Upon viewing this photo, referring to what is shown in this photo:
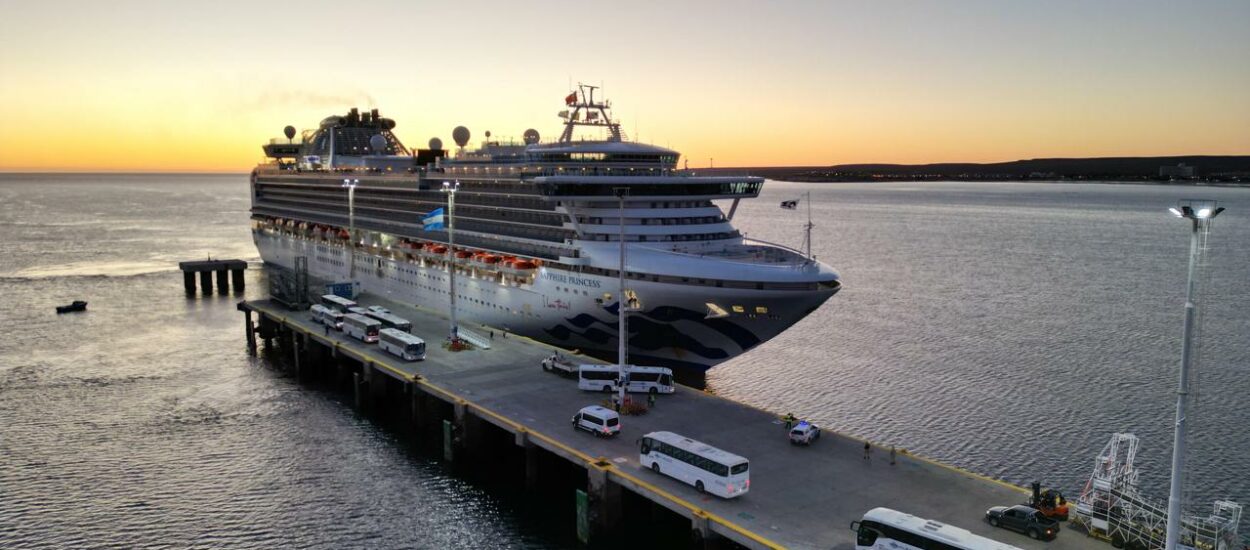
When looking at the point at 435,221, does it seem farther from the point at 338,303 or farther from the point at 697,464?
the point at 697,464

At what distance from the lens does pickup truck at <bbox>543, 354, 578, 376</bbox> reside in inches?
1390

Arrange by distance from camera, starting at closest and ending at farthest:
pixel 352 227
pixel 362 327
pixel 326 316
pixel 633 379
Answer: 1. pixel 633 379
2. pixel 362 327
3. pixel 326 316
4. pixel 352 227

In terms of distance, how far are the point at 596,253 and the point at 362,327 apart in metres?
13.6

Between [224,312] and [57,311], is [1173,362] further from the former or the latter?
[57,311]

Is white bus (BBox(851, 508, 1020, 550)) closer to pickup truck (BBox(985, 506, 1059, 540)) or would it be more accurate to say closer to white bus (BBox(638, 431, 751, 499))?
pickup truck (BBox(985, 506, 1059, 540))

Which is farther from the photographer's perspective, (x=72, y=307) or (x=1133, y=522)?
(x=72, y=307)

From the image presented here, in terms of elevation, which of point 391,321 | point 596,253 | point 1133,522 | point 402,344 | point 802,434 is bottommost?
point 1133,522

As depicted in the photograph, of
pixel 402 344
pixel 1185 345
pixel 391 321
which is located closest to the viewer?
pixel 1185 345

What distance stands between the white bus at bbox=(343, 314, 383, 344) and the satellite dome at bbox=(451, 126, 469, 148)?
27379 mm

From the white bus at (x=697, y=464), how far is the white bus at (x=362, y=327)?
22.8 metres

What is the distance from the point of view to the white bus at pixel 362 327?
4294 cm

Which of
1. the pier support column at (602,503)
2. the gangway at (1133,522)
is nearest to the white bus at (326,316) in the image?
the pier support column at (602,503)

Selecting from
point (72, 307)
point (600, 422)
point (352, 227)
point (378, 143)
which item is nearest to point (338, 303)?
point (352, 227)

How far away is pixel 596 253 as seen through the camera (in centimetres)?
3984
